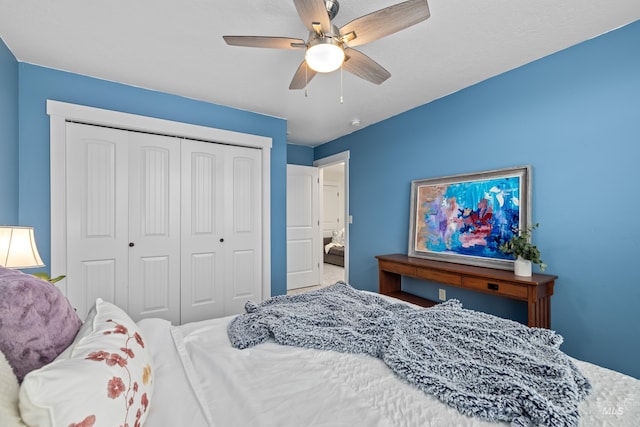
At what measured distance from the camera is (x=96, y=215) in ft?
8.73

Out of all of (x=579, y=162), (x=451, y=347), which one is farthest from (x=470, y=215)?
(x=451, y=347)

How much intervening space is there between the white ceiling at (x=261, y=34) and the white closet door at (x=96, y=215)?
594mm

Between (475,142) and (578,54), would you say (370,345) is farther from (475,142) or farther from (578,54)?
(578,54)

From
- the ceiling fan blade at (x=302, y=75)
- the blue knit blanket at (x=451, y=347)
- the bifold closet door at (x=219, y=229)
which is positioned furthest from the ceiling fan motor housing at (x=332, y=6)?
the bifold closet door at (x=219, y=229)

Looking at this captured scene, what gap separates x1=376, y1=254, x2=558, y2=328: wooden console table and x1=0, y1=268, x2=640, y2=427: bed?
101 centimetres

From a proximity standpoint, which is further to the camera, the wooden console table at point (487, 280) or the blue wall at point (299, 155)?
the blue wall at point (299, 155)

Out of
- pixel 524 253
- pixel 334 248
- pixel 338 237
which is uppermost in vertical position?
pixel 524 253

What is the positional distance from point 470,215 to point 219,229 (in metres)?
2.58

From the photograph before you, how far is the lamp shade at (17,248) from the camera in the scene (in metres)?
1.50

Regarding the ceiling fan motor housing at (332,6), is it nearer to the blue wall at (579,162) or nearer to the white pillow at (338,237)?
the blue wall at (579,162)

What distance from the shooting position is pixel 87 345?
0.79m

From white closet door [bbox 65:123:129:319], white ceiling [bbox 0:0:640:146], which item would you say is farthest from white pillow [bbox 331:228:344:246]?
white closet door [bbox 65:123:129:319]

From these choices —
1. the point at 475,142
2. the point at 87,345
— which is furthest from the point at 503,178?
the point at 87,345

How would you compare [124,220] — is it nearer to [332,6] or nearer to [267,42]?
[267,42]
